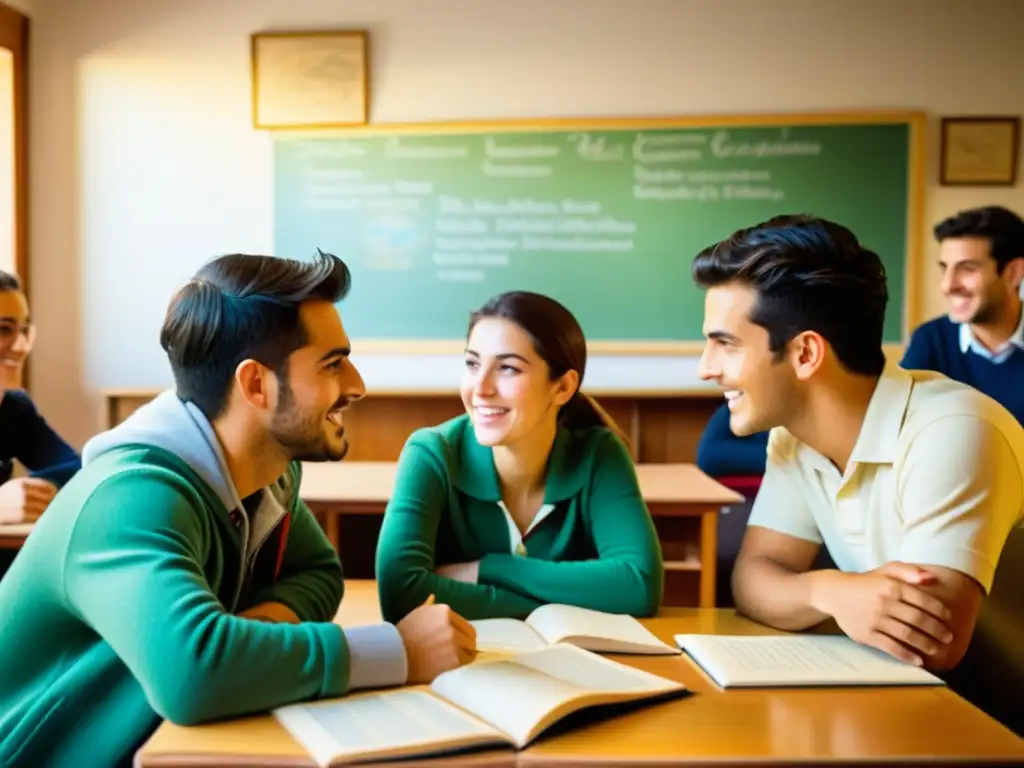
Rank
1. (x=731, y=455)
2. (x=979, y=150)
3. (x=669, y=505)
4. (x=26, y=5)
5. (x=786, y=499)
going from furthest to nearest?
(x=26, y=5) → (x=979, y=150) → (x=731, y=455) → (x=669, y=505) → (x=786, y=499)

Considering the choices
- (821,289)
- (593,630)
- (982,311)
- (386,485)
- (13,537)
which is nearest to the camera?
(593,630)

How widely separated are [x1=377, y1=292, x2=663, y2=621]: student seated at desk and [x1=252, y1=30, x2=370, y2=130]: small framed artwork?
9.44 ft

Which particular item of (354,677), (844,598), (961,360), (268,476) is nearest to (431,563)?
(268,476)

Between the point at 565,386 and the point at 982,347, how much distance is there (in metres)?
2.03

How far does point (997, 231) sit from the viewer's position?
318 cm

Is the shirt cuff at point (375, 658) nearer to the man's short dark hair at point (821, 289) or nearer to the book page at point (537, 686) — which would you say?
the book page at point (537, 686)

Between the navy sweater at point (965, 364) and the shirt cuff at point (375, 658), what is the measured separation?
2.40 meters

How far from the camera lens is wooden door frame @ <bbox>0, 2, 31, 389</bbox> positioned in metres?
4.34

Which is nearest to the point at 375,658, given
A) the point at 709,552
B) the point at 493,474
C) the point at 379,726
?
the point at 379,726

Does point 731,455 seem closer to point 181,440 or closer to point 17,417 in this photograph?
point 17,417

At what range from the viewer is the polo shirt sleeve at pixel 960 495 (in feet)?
4.07

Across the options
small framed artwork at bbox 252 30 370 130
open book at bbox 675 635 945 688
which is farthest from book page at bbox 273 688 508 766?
small framed artwork at bbox 252 30 370 130

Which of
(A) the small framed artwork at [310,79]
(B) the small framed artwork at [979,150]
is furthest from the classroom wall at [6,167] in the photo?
(B) the small framed artwork at [979,150]

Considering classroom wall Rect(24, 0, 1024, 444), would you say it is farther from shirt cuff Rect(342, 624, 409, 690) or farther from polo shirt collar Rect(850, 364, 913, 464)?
shirt cuff Rect(342, 624, 409, 690)
